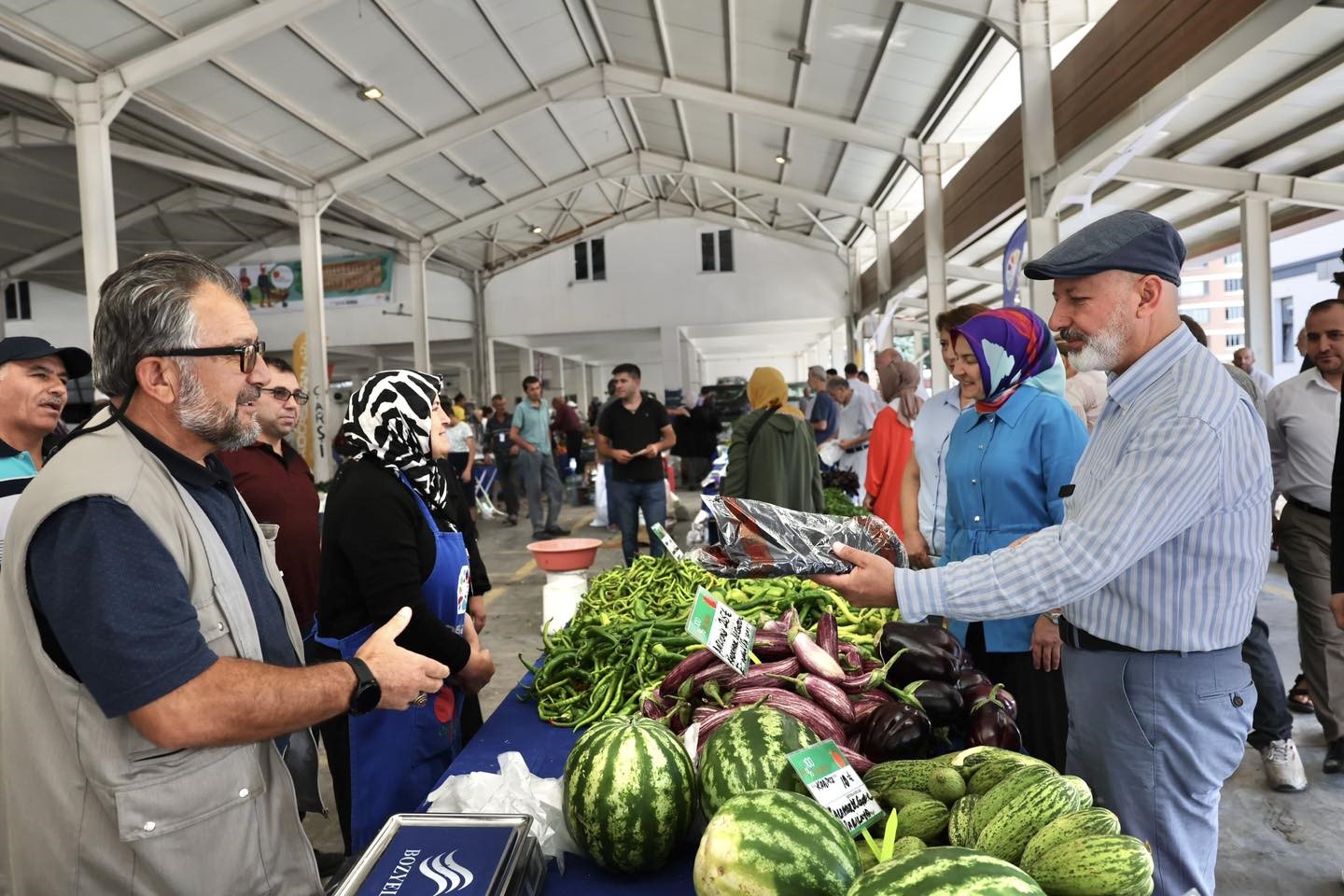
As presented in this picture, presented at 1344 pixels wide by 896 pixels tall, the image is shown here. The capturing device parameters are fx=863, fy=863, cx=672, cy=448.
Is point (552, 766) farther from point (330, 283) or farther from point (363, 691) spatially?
point (330, 283)

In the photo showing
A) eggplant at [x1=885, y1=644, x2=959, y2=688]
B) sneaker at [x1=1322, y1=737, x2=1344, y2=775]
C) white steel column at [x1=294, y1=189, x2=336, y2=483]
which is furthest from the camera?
white steel column at [x1=294, y1=189, x2=336, y2=483]

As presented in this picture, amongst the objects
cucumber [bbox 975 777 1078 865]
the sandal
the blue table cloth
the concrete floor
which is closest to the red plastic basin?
the blue table cloth

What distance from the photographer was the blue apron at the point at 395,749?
7.75ft

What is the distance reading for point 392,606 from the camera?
2309 millimetres

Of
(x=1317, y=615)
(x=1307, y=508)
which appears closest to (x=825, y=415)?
(x=1307, y=508)

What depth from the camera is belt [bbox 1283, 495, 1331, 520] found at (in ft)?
12.1

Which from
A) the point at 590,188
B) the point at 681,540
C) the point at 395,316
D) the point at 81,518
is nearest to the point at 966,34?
the point at 681,540

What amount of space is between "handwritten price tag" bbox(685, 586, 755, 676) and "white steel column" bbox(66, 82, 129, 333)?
375 inches

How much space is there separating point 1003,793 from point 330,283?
76.4ft

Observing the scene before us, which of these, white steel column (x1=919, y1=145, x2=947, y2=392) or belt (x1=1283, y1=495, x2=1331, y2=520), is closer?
belt (x1=1283, y1=495, x2=1331, y2=520)

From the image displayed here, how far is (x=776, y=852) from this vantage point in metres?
1.08

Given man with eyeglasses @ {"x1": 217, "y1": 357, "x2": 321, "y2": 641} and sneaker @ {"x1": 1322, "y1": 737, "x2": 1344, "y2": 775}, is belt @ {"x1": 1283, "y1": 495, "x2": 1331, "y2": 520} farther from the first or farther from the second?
man with eyeglasses @ {"x1": 217, "y1": 357, "x2": 321, "y2": 641}

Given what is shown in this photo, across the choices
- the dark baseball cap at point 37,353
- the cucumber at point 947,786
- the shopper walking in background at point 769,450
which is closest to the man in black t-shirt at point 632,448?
the shopper walking in background at point 769,450

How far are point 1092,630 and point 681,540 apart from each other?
8.30 meters
